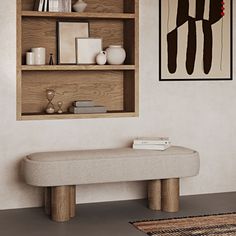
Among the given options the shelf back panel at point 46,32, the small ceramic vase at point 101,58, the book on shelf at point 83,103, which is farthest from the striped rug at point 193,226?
the shelf back panel at point 46,32

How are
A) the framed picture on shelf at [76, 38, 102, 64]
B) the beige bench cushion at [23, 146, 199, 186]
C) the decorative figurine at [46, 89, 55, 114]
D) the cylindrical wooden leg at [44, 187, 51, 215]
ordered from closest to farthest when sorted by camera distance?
the beige bench cushion at [23, 146, 199, 186]
the cylindrical wooden leg at [44, 187, 51, 215]
the decorative figurine at [46, 89, 55, 114]
the framed picture on shelf at [76, 38, 102, 64]

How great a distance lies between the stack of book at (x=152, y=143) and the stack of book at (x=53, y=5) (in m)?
1.35

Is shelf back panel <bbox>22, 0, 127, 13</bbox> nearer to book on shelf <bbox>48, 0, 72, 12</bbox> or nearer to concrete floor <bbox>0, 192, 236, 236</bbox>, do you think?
book on shelf <bbox>48, 0, 72, 12</bbox>

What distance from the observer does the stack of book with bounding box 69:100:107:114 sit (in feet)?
17.4

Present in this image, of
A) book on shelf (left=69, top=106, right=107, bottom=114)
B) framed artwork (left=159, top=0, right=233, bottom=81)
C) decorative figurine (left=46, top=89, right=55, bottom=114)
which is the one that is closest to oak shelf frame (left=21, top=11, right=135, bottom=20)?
framed artwork (left=159, top=0, right=233, bottom=81)

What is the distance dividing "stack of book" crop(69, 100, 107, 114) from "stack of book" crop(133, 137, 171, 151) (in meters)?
0.47

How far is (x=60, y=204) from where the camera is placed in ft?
15.4

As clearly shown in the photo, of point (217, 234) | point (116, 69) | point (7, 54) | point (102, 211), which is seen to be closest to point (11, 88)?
point (7, 54)

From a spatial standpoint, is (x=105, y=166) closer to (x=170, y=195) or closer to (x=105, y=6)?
(x=170, y=195)

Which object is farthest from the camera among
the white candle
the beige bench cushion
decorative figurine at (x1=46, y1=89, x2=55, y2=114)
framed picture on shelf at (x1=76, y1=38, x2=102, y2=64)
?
framed picture on shelf at (x1=76, y1=38, x2=102, y2=64)

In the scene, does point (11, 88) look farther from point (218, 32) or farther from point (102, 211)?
point (218, 32)

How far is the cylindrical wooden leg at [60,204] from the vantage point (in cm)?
470

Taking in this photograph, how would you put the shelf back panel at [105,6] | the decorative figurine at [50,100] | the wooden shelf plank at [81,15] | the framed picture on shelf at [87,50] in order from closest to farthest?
the wooden shelf plank at [81,15]
the decorative figurine at [50,100]
the framed picture on shelf at [87,50]
the shelf back panel at [105,6]

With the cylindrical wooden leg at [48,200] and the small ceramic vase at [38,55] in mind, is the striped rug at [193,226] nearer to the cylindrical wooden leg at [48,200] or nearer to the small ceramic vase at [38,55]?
the cylindrical wooden leg at [48,200]
